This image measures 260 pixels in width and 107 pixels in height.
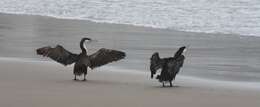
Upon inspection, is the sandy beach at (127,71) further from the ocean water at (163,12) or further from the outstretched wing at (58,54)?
the ocean water at (163,12)

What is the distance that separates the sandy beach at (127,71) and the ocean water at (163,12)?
2.58ft

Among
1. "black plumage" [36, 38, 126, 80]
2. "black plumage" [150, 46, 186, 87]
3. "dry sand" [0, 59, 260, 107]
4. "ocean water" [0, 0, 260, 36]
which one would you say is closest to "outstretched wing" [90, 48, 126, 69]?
"black plumage" [36, 38, 126, 80]

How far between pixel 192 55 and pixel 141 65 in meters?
1.48

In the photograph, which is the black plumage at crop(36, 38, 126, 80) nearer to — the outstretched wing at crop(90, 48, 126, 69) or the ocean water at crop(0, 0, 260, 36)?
the outstretched wing at crop(90, 48, 126, 69)

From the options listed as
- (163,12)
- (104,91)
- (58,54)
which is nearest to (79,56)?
(58,54)

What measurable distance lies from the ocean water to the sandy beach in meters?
0.79

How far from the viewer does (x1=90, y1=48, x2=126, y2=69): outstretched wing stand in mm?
8680

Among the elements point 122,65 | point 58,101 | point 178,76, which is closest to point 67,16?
point 122,65

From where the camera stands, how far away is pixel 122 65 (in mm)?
10250

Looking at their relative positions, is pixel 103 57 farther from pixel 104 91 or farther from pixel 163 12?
pixel 163 12

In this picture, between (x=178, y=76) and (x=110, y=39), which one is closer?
(x=178, y=76)

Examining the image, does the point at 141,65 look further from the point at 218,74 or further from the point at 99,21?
the point at 99,21

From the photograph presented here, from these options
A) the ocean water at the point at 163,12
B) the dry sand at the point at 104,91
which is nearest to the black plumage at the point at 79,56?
the dry sand at the point at 104,91

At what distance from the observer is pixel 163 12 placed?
17.7 metres
